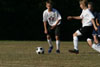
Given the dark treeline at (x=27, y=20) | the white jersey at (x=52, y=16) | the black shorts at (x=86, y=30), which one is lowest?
the dark treeline at (x=27, y=20)

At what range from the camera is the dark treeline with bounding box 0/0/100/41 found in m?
39.8

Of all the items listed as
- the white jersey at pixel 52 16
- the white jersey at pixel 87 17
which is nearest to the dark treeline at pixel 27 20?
the white jersey at pixel 52 16

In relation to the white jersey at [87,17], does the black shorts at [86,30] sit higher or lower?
lower

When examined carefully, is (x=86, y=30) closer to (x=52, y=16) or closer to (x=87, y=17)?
(x=87, y=17)

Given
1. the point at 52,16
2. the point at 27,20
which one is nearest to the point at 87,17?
the point at 52,16

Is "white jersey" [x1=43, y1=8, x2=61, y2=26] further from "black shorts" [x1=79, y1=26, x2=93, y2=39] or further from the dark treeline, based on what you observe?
the dark treeline

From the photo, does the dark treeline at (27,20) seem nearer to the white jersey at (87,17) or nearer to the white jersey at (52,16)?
the white jersey at (52,16)

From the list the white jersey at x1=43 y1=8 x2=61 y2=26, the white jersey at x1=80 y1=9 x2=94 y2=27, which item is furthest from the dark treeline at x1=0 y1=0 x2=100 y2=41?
the white jersey at x1=80 y1=9 x2=94 y2=27

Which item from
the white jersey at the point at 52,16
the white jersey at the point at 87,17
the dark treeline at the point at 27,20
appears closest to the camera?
the white jersey at the point at 87,17

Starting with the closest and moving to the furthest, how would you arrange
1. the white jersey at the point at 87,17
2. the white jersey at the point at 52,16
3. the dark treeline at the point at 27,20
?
the white jersey at the point at 87,17 → the white jersey at the point at 52,16 → the dark treeline at the point at 27,20

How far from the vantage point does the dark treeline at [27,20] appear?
39781mm

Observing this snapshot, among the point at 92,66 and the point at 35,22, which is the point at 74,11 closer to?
the point at 35,22

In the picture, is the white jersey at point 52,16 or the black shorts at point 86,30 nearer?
the black shorts at point 86,30

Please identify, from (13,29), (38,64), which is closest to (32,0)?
(13,29)
